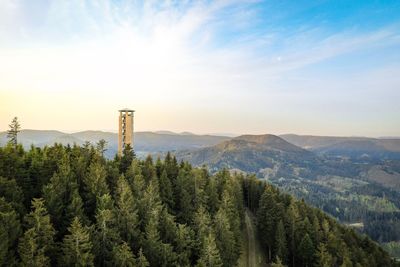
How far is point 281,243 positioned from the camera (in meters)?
63.8

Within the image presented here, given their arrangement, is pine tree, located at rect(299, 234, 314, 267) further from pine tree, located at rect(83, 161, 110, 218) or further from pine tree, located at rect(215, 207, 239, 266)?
pine tree, located at rect(83, 161, 110, 218)

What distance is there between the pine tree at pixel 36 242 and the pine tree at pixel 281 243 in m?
43.2

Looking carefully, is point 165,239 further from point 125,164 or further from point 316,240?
point 316,240

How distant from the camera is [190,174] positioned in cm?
6625

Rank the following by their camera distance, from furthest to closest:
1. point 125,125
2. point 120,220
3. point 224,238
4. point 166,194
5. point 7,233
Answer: point 125,125 < point 166,194 < point 224,238 < point 120,220 < point 7,233

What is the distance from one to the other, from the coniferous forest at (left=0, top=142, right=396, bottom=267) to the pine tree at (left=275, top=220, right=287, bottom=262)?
0.60ft

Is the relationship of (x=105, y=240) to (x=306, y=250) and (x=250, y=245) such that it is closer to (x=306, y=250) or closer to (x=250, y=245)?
(x=306, y=250)

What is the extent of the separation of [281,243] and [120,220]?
117 ft

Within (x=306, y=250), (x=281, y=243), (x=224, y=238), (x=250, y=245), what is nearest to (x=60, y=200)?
(x=224, y=238)

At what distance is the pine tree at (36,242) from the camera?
28312mm

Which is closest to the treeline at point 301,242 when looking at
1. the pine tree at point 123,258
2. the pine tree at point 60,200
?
the pine tree at point 123,258

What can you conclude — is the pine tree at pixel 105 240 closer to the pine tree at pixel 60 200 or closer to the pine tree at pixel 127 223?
the pine tree at pixel 127 223

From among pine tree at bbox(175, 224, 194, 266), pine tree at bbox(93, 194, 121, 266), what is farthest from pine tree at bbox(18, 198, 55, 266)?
pine tree at bbox(175, 224, 194, 266)

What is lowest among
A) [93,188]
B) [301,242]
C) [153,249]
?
[301,242]
